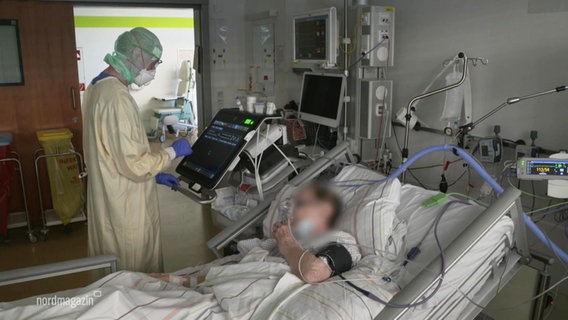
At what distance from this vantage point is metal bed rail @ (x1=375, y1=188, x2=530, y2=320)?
140cm

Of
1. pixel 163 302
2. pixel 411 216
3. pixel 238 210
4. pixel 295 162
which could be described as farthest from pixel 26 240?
pixel 411 216

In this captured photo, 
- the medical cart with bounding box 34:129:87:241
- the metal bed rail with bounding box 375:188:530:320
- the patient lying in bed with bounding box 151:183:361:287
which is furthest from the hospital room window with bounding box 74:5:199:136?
the metal bed rail with bounding box 375:188:530:320

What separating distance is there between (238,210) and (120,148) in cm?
78

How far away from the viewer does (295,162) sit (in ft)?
8.38

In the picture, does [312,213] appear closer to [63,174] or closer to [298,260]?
[298,260]

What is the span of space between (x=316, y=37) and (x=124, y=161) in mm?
1957

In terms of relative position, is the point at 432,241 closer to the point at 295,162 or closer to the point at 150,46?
the point at 295,162

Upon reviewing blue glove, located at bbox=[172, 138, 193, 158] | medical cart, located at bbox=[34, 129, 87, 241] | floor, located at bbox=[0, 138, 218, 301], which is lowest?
floor, located at bbox=[0, 138, 218, 301]

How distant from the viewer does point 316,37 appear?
11.5ft

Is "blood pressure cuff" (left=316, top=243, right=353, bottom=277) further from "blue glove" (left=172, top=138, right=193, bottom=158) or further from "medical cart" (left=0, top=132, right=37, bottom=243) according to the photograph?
"medical cart" (left=0, top=132, right=37, bottom=243)

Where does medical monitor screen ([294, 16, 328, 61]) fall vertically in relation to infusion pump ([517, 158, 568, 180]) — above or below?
above

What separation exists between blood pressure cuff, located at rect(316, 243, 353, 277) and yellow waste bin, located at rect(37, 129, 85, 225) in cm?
291

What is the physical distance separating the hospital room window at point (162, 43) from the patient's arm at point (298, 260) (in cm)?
624

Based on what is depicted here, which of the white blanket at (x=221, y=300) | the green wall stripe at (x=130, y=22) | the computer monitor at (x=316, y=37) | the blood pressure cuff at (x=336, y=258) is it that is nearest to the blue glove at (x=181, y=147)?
the white blanket at (x=221, y=300)
